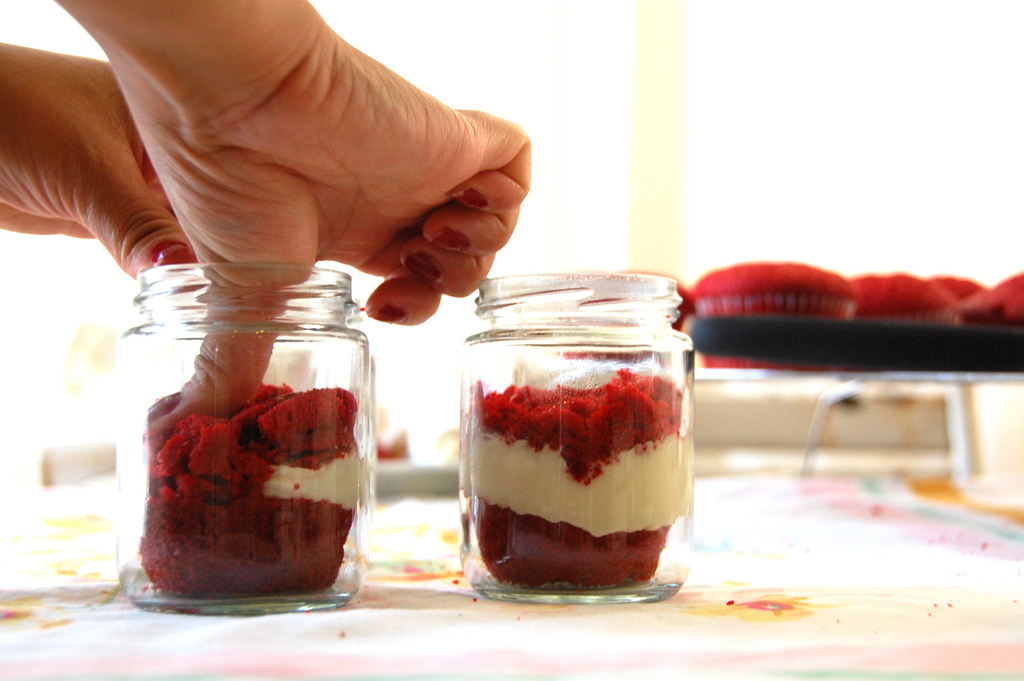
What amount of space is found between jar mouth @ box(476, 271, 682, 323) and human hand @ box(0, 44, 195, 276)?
17 cm

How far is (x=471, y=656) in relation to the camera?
0.31m

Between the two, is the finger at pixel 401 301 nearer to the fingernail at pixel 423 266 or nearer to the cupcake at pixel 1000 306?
the fingernail at pixel 423 266

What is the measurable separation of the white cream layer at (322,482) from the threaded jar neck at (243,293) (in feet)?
0.24

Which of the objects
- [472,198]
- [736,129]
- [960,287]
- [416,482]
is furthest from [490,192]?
[736,129]

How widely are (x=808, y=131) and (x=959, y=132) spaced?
36cm

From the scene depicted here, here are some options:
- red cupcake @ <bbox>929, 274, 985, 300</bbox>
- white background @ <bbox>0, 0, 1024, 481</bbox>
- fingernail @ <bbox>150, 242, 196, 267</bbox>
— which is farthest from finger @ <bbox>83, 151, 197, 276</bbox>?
white background @ <bbox>0, 0, 1024, 481</bbox>

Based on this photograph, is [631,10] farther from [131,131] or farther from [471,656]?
[471,656]

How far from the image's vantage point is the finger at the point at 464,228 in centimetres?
51

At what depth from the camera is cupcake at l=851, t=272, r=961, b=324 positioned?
1.09 m

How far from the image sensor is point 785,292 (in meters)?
1.00

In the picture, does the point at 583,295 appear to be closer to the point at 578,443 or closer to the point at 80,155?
the point at 578,443

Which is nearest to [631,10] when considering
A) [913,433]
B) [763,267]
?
[913,433]

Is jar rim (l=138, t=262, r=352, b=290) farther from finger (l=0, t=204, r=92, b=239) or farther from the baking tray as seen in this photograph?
the baking tray

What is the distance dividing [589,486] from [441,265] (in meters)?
0.19
